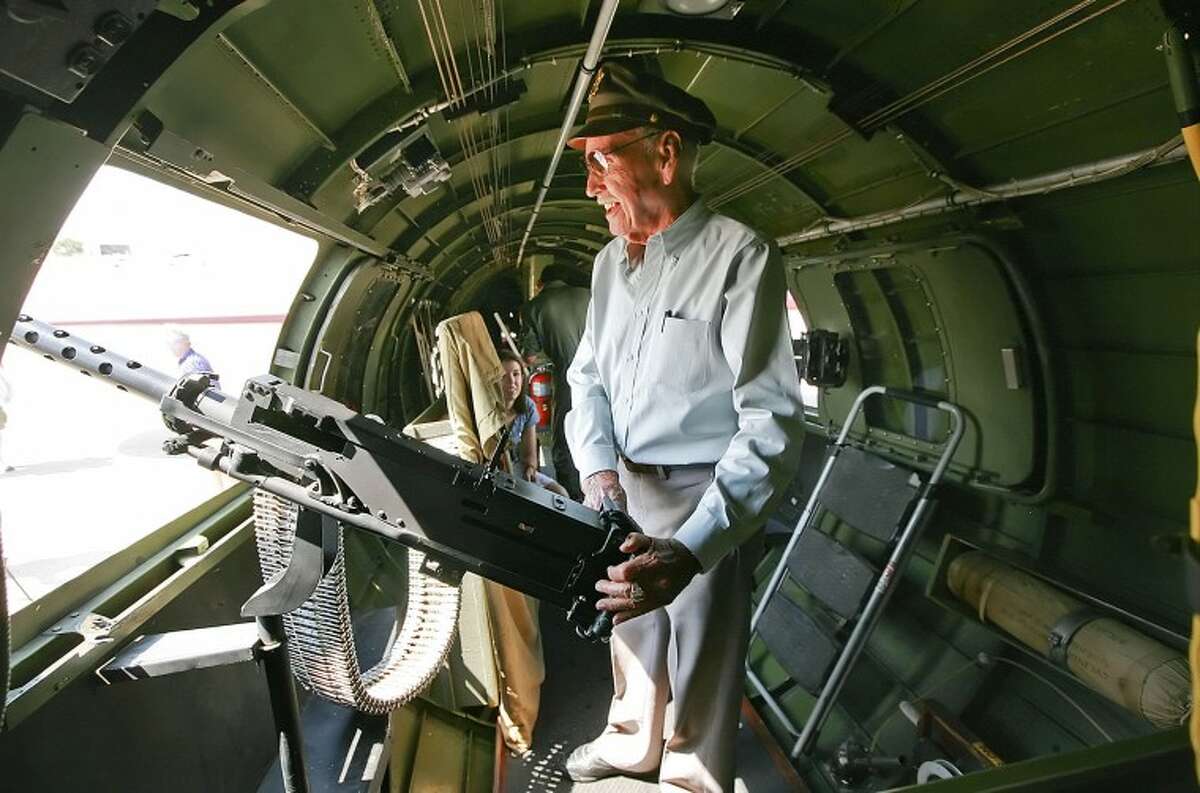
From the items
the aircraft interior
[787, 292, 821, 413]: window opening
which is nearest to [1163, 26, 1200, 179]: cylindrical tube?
the aircraft interior

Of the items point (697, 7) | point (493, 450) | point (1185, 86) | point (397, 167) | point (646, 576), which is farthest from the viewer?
point (493, 450)

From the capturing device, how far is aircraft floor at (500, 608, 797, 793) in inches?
128

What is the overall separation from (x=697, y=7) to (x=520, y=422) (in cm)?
332

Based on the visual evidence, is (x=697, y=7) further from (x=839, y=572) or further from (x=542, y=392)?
(x=542, y=392)

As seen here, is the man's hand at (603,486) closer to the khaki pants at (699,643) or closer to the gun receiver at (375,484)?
the khaki pants at (699,643)

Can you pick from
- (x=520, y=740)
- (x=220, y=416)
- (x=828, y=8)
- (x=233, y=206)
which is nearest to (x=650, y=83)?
(x=828, y=8)

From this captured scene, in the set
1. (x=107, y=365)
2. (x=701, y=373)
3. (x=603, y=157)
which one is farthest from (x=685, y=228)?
(x=107, y=365)

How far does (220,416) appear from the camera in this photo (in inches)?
67.6

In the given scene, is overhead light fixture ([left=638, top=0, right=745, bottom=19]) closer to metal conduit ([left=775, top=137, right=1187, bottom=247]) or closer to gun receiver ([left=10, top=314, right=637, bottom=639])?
metal conduit ([left=775, top=137, right=1187, bottom=247])

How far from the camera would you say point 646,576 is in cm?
165

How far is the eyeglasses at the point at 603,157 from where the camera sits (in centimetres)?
196

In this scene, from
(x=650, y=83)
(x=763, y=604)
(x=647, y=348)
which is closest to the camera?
(x=650, y=83)

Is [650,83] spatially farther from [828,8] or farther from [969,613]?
[969,613]

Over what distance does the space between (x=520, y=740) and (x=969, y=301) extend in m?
3.97
